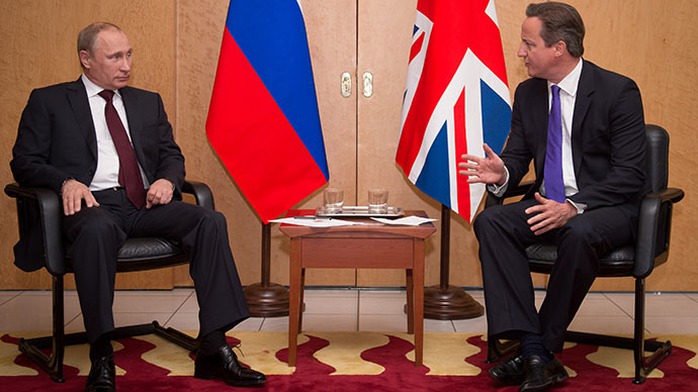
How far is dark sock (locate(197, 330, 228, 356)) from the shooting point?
3.17 m

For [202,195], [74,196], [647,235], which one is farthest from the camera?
[202,195]

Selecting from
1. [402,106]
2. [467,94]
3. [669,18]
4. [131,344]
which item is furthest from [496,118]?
[131,344]

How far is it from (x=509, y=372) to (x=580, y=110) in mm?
1009

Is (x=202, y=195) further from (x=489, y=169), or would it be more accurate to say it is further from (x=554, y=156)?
(x=554, y=156)

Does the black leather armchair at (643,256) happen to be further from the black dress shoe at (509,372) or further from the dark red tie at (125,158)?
the dark red tie at (125,158)

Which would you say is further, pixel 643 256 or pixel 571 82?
pixel 571 82

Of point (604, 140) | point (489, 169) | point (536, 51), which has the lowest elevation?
point (489, 169)

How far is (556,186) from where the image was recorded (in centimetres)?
340

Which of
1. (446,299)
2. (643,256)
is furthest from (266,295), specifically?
(643,256)

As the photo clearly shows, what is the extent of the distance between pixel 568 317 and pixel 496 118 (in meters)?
1.31

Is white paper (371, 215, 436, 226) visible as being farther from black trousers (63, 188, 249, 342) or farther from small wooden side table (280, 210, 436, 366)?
black trousers (63, 188, 249, 342)

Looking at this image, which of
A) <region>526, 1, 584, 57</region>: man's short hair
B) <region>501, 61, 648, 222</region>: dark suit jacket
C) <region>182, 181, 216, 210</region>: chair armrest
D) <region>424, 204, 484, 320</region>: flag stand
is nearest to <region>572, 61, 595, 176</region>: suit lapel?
<region>501, 61, 648, 222</region>: dark suit jacket

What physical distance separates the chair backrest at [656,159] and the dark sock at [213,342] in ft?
5.64

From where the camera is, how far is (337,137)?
4.76 meters
